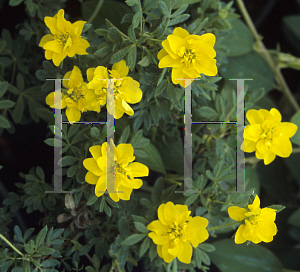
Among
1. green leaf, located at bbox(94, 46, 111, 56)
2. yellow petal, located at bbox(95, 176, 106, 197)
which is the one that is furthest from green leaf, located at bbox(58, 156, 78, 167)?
green leaf, located at bbox(94, 46, 111, 56)

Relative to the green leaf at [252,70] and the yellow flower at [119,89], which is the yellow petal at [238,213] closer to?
the yellow flower at [119,89]

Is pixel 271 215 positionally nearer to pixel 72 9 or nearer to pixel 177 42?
pixel 177 42

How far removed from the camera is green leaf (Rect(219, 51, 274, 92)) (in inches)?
38.6

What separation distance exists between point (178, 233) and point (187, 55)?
0.32 metres

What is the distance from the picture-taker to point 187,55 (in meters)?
0.52

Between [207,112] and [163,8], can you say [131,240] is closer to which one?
[207,112]

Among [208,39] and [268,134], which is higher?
[208,39]

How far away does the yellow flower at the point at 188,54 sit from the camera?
51 centimetres

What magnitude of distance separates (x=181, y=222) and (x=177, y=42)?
0.33m

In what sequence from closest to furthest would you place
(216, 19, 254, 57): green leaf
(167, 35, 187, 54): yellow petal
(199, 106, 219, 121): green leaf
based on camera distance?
(167, 35, 187, 54): yellow petal
(199, 106, 219, 121): green leaf
(216, 19, 254, 57): green leaf

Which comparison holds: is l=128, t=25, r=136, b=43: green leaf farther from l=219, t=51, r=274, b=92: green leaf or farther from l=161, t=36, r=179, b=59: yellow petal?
l=219, t=51, r=274, b=92: green leaf

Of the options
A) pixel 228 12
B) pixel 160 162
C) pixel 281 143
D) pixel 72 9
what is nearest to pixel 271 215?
pixel 281 143

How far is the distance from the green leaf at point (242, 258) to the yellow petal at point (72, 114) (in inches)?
24.9

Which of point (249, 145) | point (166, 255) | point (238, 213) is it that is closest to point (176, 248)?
point (166, 255)
